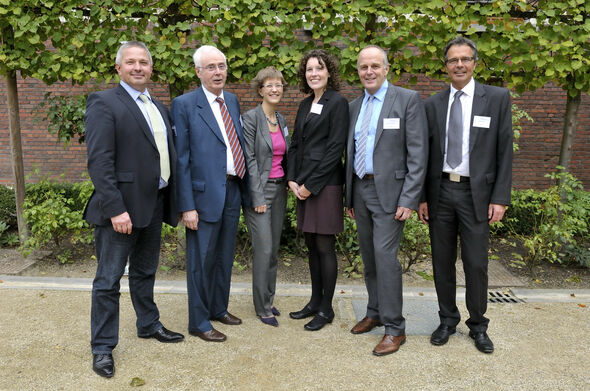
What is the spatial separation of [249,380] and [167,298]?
5.66 ft

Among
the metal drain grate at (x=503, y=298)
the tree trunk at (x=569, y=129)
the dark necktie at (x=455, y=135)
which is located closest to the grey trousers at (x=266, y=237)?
the dark necktie at (x=455, y=135)

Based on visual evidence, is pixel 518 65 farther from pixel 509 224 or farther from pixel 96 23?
pixel 96 23

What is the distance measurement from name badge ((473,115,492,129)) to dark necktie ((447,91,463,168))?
0.10m

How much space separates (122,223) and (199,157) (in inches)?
30.7

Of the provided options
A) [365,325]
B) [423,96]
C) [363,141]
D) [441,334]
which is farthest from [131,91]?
[423,96]

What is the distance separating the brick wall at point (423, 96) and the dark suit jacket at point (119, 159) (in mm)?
4848

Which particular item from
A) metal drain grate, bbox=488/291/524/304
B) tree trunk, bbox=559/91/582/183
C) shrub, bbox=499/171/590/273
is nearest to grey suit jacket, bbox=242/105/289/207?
metal drain grate, bbox=488/291/524/304

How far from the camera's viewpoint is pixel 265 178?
3676 mm

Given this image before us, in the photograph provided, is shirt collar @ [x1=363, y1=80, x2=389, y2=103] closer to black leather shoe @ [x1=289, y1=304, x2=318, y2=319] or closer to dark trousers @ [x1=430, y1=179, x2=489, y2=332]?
dark trousers @ [x1=430, y1=179, x2=489, y2=332]

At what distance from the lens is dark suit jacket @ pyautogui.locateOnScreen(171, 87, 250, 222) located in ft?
11.0

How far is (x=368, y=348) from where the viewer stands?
3.35 meters

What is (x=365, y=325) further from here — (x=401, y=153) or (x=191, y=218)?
(x=191, y=218)

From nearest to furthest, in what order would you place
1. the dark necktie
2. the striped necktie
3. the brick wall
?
the striped necktie
the dark necktie
the brick wall

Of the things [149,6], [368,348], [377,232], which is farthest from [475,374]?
[149,6]
